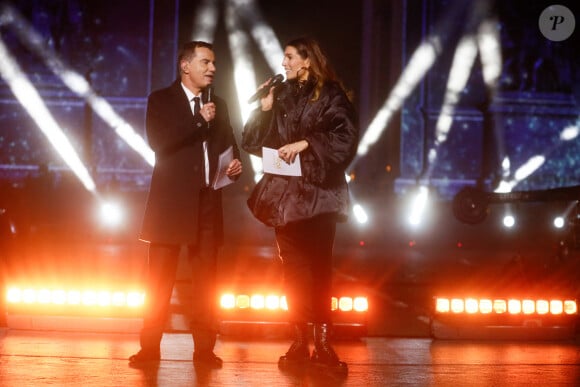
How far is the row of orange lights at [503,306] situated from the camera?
4219 millimetres

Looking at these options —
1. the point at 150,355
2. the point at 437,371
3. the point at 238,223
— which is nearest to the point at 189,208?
the point at 150,355

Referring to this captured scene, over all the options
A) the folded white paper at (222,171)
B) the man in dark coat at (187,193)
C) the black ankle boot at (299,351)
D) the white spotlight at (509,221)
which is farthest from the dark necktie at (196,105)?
the white spotlight at (509,221)

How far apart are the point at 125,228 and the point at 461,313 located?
1007 cm

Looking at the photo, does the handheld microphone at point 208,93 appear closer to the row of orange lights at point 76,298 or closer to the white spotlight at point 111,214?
the row of orange lights at point 76,298

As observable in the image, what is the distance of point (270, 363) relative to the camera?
340 centimetres

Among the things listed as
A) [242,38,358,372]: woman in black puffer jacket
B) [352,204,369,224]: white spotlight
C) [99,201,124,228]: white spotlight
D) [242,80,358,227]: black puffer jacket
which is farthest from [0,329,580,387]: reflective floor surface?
[99,201,124,228]: white spotlight

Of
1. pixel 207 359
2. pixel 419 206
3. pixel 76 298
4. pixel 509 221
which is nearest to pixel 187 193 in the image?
pixel 207 359

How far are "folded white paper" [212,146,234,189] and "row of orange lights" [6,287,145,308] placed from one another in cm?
86

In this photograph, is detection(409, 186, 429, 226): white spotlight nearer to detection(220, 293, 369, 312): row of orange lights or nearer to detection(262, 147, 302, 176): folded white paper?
detection(220, 293, 369, 312): row of orange lights

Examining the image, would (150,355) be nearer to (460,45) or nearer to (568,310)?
(568,310)

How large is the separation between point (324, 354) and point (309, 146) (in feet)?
2.82

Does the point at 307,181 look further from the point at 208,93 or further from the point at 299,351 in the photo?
the point at 299,351

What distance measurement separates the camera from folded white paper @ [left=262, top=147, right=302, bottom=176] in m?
3.33

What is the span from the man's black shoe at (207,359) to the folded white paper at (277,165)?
2.65 ft
